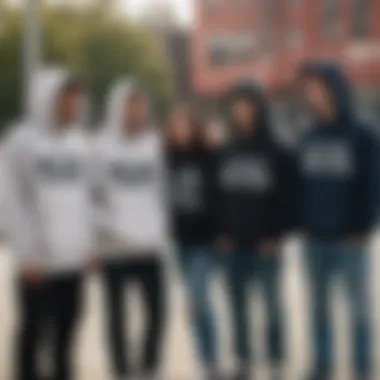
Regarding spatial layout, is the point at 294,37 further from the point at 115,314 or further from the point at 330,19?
the point at 115,314

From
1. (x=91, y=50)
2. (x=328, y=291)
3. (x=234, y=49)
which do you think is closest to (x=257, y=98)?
(x=234, y=49)

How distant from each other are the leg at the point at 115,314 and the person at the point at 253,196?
305mm

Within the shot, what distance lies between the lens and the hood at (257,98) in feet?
7.45

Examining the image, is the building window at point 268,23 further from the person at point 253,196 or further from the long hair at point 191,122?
the long hair at point 191,122

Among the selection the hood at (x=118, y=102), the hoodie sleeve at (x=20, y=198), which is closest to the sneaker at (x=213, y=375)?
the hoodie sleeve at (x=20, y=198)

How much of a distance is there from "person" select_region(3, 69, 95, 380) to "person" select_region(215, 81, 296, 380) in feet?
1.28

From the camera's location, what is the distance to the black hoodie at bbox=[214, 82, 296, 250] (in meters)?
2.27

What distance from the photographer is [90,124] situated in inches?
86.8

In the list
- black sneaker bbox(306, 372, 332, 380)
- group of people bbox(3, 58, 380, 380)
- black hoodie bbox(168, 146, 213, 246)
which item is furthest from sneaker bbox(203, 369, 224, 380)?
black hoodie bbox(168, 146, 213, 246)

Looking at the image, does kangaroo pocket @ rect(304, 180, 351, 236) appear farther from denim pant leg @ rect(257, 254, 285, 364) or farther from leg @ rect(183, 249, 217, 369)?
leg @ rect(183, 249, 217, 369)

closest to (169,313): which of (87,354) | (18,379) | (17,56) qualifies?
(87,354)

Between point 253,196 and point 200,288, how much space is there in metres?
0.30

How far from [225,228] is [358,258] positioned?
384 millimetres

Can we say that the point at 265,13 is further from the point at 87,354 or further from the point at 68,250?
the point at 87,354
